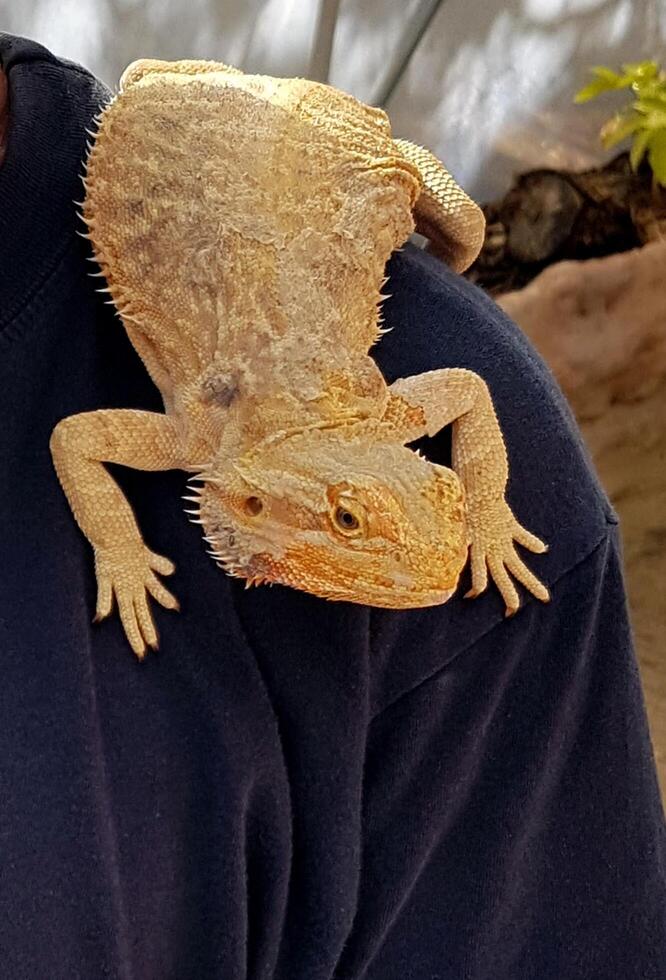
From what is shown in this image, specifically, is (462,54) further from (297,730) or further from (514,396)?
(297,730)

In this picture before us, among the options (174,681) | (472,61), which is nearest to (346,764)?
(174,681)

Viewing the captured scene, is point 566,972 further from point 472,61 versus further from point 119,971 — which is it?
point 472,61

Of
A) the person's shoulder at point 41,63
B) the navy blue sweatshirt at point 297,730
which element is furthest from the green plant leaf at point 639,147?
the person's shoulder at point 41,63

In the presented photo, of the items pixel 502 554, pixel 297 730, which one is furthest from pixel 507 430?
pixel 297 730

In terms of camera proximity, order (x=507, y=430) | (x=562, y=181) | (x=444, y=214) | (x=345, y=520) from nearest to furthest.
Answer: (x=345, y=520), (x=507, y=430), (x=444, y=214), (x=562, y=181)

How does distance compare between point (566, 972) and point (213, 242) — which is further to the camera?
point (566, 972)

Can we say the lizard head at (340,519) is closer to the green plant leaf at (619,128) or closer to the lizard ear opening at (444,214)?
the lizard ear opening at (444,214)

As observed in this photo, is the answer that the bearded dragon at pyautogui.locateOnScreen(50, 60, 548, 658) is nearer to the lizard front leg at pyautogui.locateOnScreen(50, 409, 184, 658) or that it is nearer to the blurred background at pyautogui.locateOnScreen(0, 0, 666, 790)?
the lizard front leg at pyautogui.locateOnScreen(50, 409, 184, 658)
